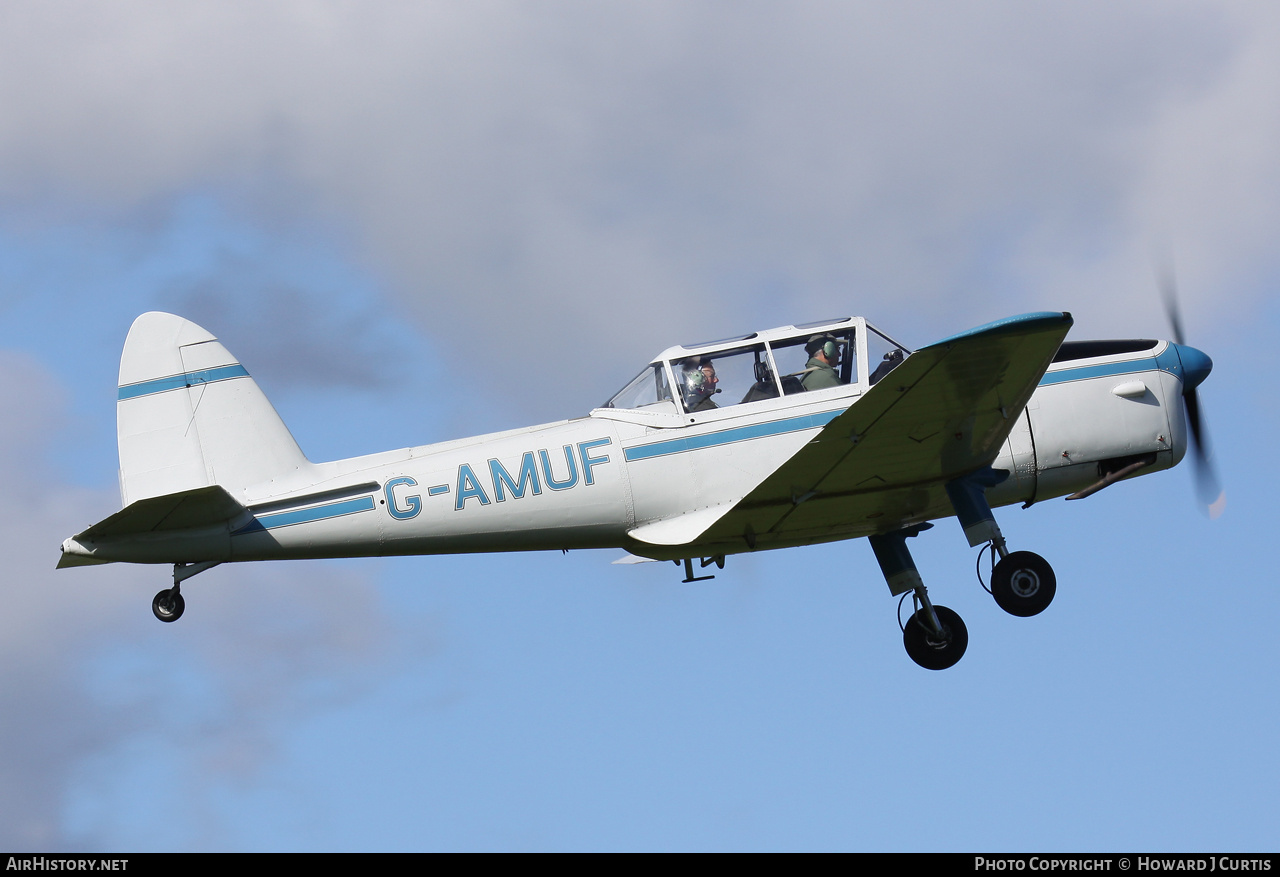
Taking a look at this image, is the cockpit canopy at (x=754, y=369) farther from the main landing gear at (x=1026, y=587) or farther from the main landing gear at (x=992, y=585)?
the main landing gear at (x=1026, y=587)

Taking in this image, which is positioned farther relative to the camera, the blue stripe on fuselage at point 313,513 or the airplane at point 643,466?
the blue stripe on fuselage at point 313,513

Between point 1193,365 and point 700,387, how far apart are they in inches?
177

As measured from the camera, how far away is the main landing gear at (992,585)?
36.4 ft

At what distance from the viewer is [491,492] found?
1098 centimetres

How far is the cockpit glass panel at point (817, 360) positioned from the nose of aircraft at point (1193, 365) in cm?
308

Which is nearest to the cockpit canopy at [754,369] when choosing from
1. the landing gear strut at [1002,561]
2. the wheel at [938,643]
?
the landing gear strut at [1002,561]

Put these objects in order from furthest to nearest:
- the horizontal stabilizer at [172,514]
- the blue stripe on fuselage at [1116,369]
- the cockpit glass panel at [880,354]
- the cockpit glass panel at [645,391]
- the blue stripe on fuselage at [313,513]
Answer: the blue stripe on fuselage at [1116,369], the cockpit glass panel at [880,354], the cockpit glass panel at [645,391], the blue stripe on fuselage at [313,513], the horizontal stabilizer at [172,514]

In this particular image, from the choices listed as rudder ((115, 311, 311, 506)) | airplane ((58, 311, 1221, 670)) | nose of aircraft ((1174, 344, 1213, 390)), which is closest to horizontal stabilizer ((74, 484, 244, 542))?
airplane ((58, 311, 1221, 670))

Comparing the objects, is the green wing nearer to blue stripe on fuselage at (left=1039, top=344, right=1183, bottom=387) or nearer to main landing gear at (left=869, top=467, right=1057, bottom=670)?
main landing gear at (left=869, top=467, right=1057, bottom=670)

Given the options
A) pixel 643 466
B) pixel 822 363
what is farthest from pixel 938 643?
pixel 643 466

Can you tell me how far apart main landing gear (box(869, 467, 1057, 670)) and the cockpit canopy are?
125cm
